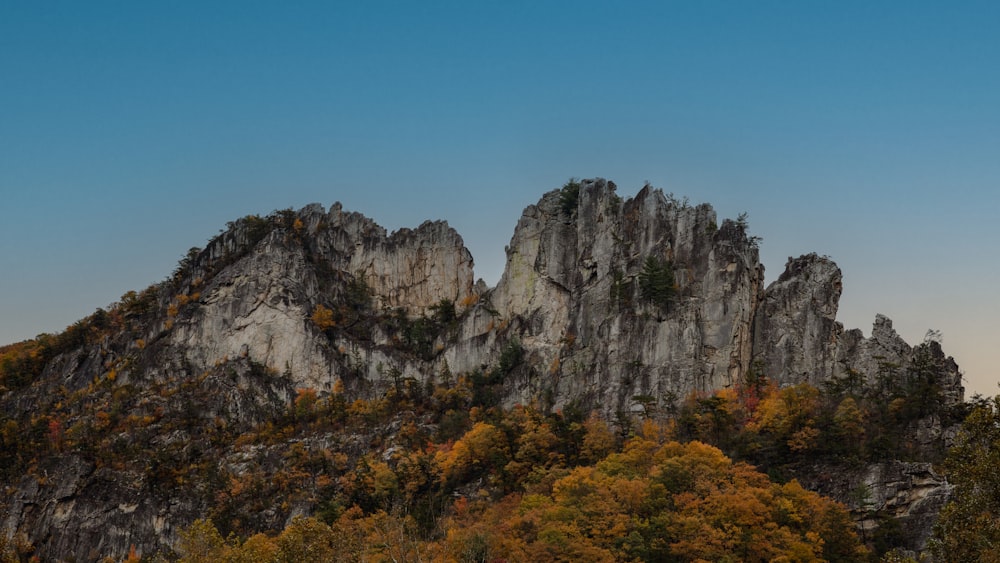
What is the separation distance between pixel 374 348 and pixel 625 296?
24.7 m

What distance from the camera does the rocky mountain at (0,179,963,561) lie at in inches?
2729

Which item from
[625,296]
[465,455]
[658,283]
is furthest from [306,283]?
[658,283]

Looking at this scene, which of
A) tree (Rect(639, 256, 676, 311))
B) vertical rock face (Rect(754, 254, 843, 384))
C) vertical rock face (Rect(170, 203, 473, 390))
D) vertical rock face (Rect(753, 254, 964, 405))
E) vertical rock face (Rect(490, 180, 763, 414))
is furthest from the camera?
vertical rock face (Rect(170, 203, 473, 390))

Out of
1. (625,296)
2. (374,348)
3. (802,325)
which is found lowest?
(374,348)

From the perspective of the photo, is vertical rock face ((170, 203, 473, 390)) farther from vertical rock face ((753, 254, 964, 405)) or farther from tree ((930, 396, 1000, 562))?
tree ((930, 396, 1000, 562))

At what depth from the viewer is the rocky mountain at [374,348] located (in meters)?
69.3

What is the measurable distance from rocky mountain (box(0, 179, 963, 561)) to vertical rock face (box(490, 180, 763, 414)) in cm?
16

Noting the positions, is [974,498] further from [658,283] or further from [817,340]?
[658,283]

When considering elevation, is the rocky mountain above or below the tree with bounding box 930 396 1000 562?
above

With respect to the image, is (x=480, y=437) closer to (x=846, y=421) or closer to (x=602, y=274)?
(x=602, y=274)

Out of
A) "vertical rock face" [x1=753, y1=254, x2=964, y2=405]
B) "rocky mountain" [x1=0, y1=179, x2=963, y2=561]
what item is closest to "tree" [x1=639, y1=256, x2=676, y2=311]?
"rocky mountain" [x1=0, y1=179, x2=963, y2=561]

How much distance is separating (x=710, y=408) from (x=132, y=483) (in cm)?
4668

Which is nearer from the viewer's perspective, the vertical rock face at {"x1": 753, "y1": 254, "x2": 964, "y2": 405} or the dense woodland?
the dense woodland

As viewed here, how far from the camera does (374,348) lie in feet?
286
